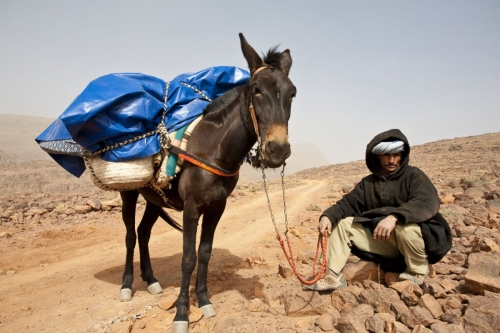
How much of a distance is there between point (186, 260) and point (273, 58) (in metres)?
2.39

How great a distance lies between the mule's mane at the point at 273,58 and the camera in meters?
3.29

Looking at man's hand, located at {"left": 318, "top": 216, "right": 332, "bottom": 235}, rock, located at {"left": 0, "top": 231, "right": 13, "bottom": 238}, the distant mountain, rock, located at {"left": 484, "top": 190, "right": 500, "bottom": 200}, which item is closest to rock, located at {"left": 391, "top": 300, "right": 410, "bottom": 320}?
man's hand, located at {"left": 318, "top": 216, "right": 332, "bottom": 235}

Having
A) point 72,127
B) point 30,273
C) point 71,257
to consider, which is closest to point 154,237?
point 71,257

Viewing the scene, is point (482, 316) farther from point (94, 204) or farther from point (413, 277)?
point (94, 204)

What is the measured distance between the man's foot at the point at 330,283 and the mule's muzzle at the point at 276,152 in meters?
1.56

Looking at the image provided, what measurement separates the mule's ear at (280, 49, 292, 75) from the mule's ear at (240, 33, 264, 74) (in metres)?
0.22

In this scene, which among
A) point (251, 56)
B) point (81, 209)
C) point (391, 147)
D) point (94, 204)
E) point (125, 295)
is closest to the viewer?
point (251, 56)

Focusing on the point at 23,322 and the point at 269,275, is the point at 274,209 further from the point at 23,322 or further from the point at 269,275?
the point at 23,322

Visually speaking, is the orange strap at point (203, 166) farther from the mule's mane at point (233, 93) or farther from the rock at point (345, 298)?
the rock at point (345, 298)

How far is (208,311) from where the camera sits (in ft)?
12.0

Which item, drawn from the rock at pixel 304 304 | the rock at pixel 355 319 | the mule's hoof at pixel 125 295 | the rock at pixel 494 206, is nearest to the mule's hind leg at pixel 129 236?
the mule's hoof at pixel 125 295

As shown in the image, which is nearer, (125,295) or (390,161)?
(390,161)

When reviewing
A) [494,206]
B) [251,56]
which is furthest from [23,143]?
[494,206]

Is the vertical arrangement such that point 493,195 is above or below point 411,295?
above
